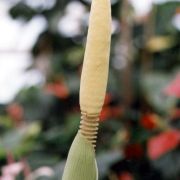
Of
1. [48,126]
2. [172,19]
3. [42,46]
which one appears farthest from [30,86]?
[172,19]

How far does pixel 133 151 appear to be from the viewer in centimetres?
89

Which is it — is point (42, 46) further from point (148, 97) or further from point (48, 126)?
point (148, 97)

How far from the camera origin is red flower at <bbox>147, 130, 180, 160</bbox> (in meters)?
0.81

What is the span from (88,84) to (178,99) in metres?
0.65

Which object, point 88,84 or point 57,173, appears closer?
point 88,84

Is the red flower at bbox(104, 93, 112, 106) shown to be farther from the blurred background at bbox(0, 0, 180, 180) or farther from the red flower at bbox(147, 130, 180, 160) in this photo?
the red flower at bbox(147, 130, 180, 160)

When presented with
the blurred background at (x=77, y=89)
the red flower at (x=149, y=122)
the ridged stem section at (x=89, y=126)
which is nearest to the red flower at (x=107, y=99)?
the blurred background at (x=77, y=89)

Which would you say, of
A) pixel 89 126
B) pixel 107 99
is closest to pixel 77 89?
pixel 107 99

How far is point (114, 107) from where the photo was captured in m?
1.13

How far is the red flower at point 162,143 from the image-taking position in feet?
2.67

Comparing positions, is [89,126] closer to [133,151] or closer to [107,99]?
[133,151]

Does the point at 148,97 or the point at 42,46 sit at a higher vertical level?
the point at 42,46

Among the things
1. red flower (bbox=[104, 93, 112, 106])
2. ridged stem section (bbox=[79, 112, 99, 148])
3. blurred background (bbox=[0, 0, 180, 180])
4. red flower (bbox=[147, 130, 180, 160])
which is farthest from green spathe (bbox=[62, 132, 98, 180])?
red flower (bbox=[104, 93, 112, 106])

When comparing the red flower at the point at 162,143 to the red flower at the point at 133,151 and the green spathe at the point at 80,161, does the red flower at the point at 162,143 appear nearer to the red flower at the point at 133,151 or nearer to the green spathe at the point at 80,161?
the red flower at the point at 133,151
